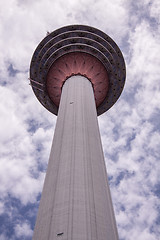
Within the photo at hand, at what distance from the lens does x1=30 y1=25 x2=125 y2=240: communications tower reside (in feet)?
49.6

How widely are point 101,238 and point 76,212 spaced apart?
2127 millimetres

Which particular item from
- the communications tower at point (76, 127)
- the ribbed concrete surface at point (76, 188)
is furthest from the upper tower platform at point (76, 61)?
the ribbed concrete surface at point (76, 188)

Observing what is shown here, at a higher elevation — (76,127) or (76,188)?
(76,127)

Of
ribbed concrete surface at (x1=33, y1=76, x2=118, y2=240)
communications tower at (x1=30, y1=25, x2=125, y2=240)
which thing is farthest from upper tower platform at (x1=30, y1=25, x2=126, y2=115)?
ribbed concrete surface at (x1=33, y1=76, x2=118, y2=240)

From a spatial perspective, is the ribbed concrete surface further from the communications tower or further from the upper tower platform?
the upper tower platform

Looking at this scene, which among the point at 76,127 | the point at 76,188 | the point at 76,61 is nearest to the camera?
the point at 76,188

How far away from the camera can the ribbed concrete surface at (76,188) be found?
14.6 m

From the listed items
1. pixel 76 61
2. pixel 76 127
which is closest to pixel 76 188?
pixel 76 127

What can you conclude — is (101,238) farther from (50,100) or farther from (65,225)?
(50,100)

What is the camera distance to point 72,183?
55.8ft

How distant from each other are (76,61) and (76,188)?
22397 mm

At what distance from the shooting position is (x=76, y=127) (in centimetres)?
2239

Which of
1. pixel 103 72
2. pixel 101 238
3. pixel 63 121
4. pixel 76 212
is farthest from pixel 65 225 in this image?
pixel 103 72

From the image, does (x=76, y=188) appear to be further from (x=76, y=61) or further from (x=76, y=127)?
(x=76, y=61)
